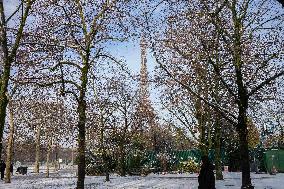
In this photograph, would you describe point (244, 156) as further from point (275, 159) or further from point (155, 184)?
point (275, 159)

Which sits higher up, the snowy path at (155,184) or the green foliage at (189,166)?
the green foliage at (189,166)

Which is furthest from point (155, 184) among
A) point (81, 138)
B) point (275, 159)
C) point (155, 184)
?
point (275, 159)

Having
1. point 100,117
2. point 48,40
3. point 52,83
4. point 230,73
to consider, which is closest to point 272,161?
point 100,117

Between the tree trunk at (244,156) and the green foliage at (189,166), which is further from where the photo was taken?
the green foliage at (189,166)

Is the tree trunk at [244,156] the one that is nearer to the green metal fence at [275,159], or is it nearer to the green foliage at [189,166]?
the green metal fence at [275,159]

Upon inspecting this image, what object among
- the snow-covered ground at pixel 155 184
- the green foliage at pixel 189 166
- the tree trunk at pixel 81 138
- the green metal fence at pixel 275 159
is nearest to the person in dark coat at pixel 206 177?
the tree trunk at pixel 81 138

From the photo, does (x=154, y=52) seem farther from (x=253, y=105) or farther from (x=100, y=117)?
(x=100, y=117)

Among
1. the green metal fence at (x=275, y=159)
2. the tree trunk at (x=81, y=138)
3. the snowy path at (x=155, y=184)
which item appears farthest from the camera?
the green metal fence at (x=275, y=159)

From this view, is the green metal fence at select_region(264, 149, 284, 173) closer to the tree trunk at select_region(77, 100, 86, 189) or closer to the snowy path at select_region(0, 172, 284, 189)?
the snowy path at select_region(0, 172, 284, 189)

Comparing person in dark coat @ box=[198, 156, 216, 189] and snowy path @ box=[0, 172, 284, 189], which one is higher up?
person in dark coat @ box=[198, 156, 216, 189]

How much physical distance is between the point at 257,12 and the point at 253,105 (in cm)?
584

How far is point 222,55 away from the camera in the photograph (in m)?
16.9

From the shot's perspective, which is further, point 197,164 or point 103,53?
point 197,164

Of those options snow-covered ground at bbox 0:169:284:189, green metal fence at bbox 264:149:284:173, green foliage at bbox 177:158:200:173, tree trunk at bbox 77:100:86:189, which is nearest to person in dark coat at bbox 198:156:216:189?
tree trunk at bbox 77:100:86:189
